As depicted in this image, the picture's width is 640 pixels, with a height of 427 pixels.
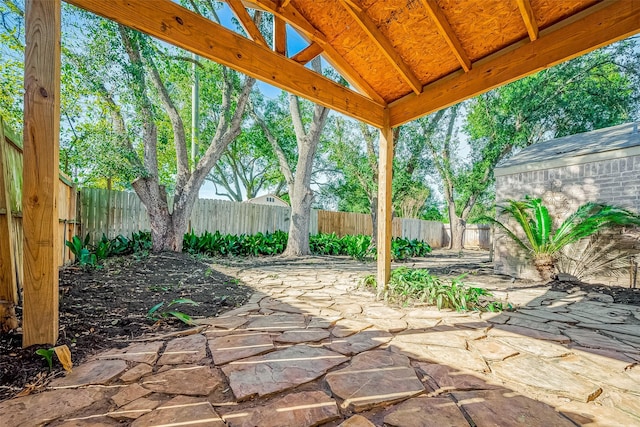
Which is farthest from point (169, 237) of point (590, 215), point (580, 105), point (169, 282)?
point (580, 105)

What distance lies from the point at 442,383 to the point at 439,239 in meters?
14.1

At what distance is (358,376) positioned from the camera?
5.11 ft

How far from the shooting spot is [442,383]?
59.5 inches

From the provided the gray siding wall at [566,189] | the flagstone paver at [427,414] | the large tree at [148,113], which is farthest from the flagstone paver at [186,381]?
the gray siding wall at [566,189]

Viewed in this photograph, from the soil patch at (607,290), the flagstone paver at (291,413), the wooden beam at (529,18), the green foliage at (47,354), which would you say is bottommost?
the soil patch at (607,290)

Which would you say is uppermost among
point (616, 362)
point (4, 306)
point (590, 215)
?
point (590, 215)

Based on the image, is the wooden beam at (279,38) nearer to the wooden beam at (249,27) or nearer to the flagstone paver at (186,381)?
the wooden beam at (249,27)

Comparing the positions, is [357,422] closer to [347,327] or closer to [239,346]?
[239,346]

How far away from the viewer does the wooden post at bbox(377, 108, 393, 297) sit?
3379 millimetres

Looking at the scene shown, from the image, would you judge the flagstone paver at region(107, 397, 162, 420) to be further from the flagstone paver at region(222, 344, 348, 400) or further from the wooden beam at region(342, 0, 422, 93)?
the wooden beam at region(342, 0, 422, 93)

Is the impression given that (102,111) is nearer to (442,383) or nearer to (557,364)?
(442,383)

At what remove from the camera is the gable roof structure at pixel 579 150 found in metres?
4.21

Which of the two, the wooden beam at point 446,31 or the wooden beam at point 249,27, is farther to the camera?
the wooden beam at point 249,27

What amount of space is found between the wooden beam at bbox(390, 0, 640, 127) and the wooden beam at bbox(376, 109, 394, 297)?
41 centimetres
